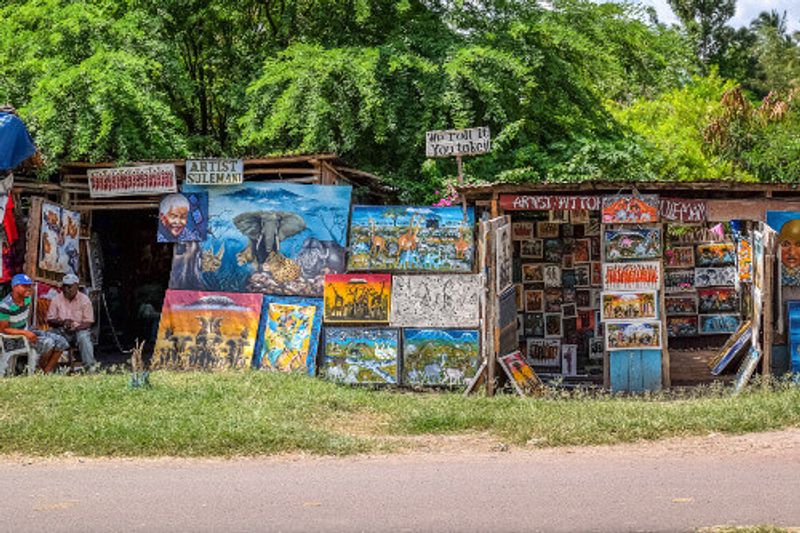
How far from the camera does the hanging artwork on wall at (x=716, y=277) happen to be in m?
18.9

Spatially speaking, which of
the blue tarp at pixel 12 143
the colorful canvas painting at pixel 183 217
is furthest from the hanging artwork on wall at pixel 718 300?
the blue tarp at pixel 12 143

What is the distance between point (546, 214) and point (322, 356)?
473 centimetres

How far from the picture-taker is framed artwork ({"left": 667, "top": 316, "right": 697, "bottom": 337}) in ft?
62.7

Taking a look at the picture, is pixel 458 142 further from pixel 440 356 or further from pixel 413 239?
pixel 440 356

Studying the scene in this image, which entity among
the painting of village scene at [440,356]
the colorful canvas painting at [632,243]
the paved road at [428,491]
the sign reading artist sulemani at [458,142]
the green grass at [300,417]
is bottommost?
the paved road at [428,491]

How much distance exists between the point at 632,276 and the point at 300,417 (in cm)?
487

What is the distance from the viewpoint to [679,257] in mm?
18969

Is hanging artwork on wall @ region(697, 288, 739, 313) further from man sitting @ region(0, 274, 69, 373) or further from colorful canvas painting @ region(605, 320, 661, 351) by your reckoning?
man sitting @ region(0, 274, 69, 373)

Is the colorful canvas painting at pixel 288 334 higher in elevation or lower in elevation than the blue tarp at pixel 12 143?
lower

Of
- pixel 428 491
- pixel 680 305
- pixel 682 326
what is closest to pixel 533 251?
pixel 680 305

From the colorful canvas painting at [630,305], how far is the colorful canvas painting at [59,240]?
717 cm

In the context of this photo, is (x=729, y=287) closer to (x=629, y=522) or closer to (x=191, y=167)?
(x=191, y=167)

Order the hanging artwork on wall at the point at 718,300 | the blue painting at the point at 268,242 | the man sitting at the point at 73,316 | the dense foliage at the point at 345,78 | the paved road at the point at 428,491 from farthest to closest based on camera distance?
the hanging artwork on wall at the point at 718,300
the dense foliage at the point at 345,78
the man sitting at the point at 73,316
the blue painting at the point at 268,242
the paved road at the point at 428,491

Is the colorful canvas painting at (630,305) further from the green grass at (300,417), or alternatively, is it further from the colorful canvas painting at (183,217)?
the colorful canvas painting at (183,217)
